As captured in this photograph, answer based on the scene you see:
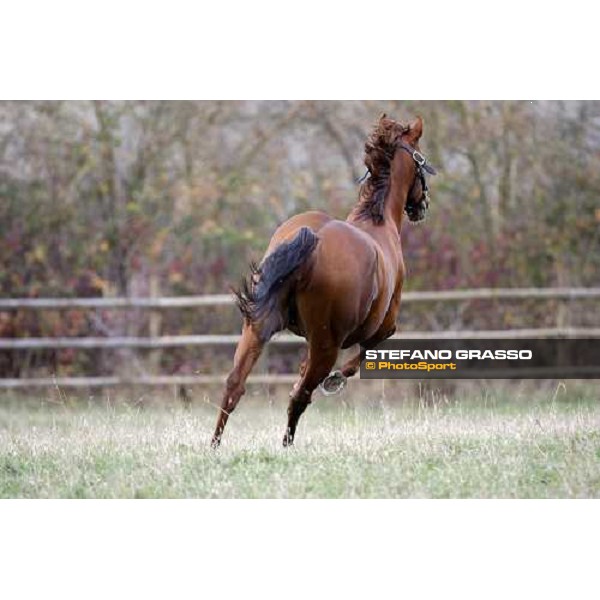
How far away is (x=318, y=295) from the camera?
5688 millimetres

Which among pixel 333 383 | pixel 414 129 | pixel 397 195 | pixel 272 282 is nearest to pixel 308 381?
pixel 333 383

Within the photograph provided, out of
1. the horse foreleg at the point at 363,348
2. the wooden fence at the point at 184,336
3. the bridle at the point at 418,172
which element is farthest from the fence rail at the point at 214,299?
the horse foreleg at the point at 363,348

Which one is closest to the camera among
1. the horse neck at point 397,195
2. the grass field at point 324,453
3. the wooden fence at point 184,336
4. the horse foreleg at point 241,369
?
the grass field at point 324,453

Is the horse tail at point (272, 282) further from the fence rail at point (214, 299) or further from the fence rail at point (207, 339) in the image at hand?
the fence rail at point (214, 299)

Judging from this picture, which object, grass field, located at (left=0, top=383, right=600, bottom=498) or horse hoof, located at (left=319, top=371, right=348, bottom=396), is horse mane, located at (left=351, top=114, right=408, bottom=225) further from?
grass field, located at (left=0, top=383, right=600, bottom=498)

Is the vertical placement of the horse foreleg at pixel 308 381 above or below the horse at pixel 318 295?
below

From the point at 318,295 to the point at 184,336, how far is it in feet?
11.0

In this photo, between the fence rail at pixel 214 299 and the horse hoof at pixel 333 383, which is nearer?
the horse hoof at pixel 333 383

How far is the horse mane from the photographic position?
6539 millimetres

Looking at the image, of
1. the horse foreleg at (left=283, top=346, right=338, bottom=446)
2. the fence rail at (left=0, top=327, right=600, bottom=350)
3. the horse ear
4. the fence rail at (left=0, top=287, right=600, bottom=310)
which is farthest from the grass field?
the horse ear

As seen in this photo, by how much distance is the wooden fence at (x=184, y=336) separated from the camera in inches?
322

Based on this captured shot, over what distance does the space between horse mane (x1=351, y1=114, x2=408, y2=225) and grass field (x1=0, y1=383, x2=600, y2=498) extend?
127 cm

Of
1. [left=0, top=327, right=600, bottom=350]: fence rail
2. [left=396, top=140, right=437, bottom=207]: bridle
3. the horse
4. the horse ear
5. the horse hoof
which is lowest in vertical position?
[left=0, top=327, right=600, bottom=350]: fence rail

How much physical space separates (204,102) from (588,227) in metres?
2.79
